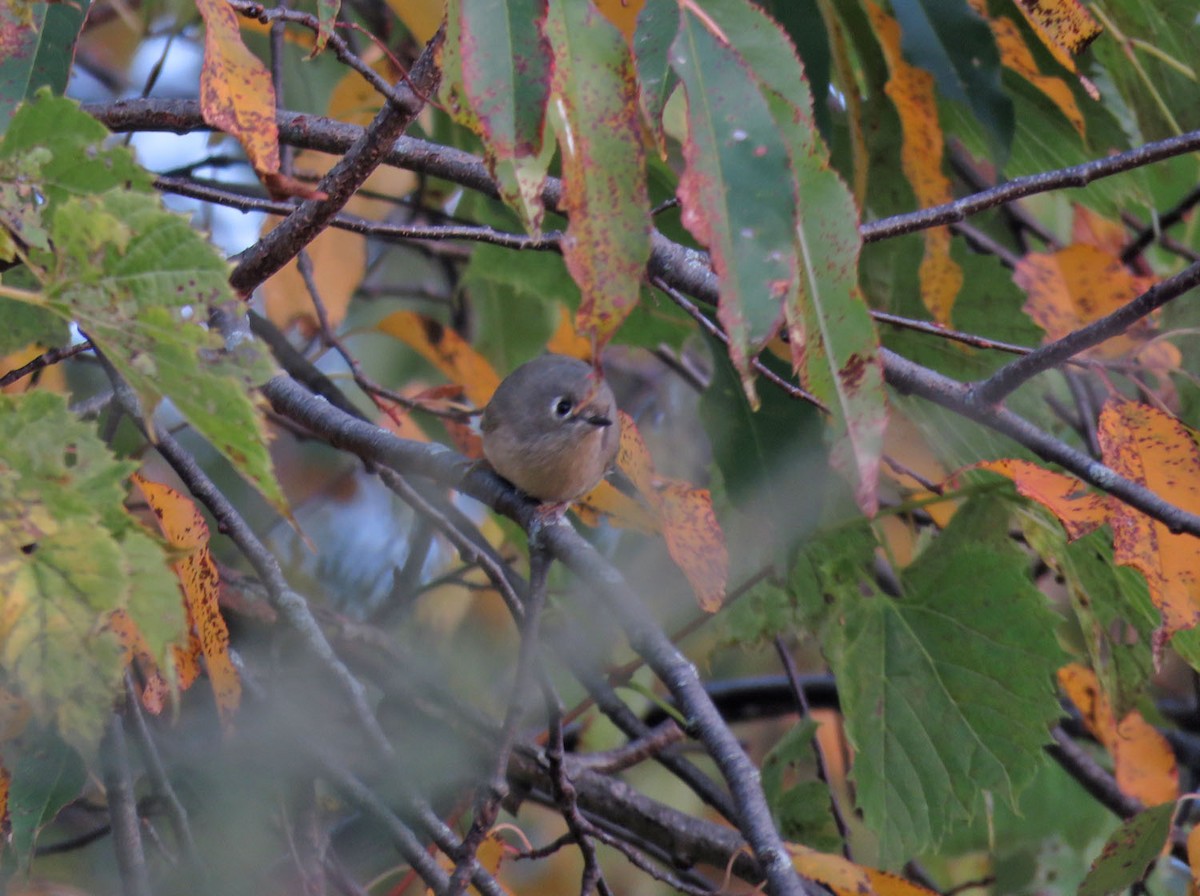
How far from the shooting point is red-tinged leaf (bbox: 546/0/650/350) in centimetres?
94

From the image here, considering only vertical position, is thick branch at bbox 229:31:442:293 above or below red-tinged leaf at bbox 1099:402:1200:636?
above

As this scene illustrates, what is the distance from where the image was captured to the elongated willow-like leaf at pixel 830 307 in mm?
1066

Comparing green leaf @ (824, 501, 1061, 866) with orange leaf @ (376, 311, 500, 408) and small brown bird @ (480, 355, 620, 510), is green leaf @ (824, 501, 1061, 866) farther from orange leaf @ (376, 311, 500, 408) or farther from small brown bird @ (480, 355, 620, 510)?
orange leaf @ (376, 311, 500, 408)

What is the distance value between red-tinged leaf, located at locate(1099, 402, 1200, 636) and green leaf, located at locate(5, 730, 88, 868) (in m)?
1.41

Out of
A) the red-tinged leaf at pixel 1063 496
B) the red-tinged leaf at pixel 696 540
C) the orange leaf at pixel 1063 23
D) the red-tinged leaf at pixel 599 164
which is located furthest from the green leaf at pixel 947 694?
the red-tinged leaf at pixel 599 164

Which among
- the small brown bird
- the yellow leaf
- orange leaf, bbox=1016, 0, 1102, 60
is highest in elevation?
the yellow leaf

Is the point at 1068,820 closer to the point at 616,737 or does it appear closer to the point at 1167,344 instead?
the point at 616,737

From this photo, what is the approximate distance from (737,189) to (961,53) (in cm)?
108

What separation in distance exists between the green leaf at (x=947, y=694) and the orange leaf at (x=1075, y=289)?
0.45 meters

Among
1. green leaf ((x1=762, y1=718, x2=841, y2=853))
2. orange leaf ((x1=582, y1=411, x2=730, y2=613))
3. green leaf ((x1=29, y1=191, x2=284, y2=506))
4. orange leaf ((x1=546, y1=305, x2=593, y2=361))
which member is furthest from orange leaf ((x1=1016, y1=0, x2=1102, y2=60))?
orange leaf ((x1=546, y1=305, x2=593, y2=361))

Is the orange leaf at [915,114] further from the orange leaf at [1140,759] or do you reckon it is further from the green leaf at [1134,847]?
the orange leaf at [1140,759]

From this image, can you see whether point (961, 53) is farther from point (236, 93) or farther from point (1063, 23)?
point (236, 93)

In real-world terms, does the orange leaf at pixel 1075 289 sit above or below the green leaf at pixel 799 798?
above

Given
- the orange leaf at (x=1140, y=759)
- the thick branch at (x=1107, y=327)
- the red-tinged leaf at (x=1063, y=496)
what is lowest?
the orange leaf at (x=1140, y=759)
